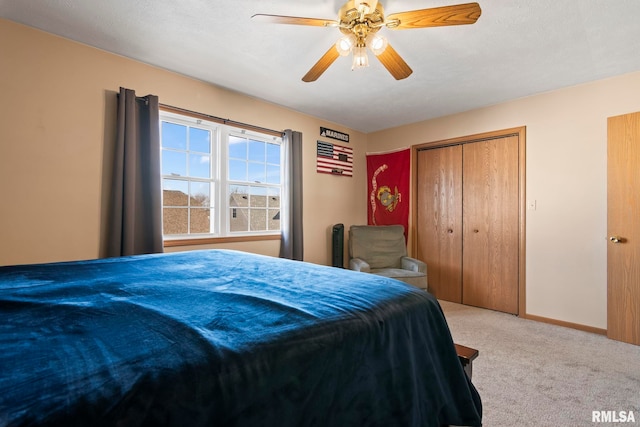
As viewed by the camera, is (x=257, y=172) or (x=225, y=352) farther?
(x=257, y=172)

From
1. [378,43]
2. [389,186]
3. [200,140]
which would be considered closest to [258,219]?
[200,140]

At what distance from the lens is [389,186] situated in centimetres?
462

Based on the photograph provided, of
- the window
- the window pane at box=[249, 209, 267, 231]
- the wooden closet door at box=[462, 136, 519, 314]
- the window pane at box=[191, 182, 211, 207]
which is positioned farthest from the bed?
the wooden closet door at box=[462, 136, 519, 314]

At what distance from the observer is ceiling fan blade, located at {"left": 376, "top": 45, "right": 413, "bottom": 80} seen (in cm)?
198

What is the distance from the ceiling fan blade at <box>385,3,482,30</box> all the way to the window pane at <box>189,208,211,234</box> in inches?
97.0

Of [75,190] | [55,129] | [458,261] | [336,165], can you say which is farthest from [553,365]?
[55,129]

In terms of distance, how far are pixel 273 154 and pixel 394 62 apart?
208 centimetres

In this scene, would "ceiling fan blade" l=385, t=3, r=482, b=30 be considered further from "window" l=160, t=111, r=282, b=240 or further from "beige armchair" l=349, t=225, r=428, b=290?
"beige armchair" l=349, t=225, r=428, b=290

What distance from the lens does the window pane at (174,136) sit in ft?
9.47

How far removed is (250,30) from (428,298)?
219cm

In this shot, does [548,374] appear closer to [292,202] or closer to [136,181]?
[292,202]

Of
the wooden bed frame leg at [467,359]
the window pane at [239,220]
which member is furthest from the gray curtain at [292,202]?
the wooden bed frame leg at [467,359]

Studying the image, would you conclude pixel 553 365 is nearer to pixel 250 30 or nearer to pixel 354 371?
pixel 354 371

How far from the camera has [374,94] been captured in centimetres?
331
